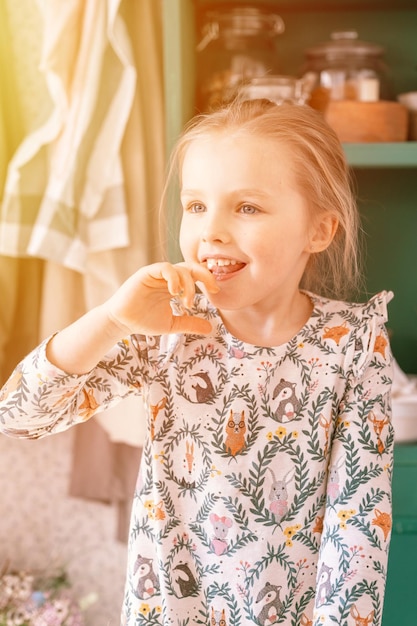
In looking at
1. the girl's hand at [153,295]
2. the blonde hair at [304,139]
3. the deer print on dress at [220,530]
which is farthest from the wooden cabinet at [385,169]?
the deer print on dress at [220,530]

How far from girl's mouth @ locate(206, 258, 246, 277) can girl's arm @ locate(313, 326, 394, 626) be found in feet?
0.73

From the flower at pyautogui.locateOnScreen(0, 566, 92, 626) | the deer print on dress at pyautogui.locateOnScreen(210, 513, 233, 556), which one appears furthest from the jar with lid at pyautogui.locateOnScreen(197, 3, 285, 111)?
the flower at pyautogui.locateOnScreen(0, 566, 92, 626)

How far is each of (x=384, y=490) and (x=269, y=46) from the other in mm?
1081

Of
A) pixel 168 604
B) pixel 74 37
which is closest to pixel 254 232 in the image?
pixel 168 604

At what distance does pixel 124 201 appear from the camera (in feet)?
5.58

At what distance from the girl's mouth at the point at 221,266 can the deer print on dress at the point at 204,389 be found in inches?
5.8

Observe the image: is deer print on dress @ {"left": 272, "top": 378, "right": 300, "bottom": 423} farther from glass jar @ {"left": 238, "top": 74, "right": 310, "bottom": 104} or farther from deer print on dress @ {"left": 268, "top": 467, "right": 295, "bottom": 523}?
glass jar @ {"left": 238, "top": 74, "right": 310, "bottom": 104}

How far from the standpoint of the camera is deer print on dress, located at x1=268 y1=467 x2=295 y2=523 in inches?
42.7

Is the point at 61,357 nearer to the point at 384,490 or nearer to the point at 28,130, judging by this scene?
the point at 384,490

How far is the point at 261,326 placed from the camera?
1.14 meters

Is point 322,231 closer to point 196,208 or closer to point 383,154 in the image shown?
point 196,208

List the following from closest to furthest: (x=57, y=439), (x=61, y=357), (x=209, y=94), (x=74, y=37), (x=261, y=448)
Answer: (x=61, y=357)
(x=261, y=448)
(x=74, y=37)
(x=209, y=94)
(x=57, y=439)

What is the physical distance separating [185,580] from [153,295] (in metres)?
0.38

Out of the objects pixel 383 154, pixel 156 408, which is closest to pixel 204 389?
pixel 156 408
